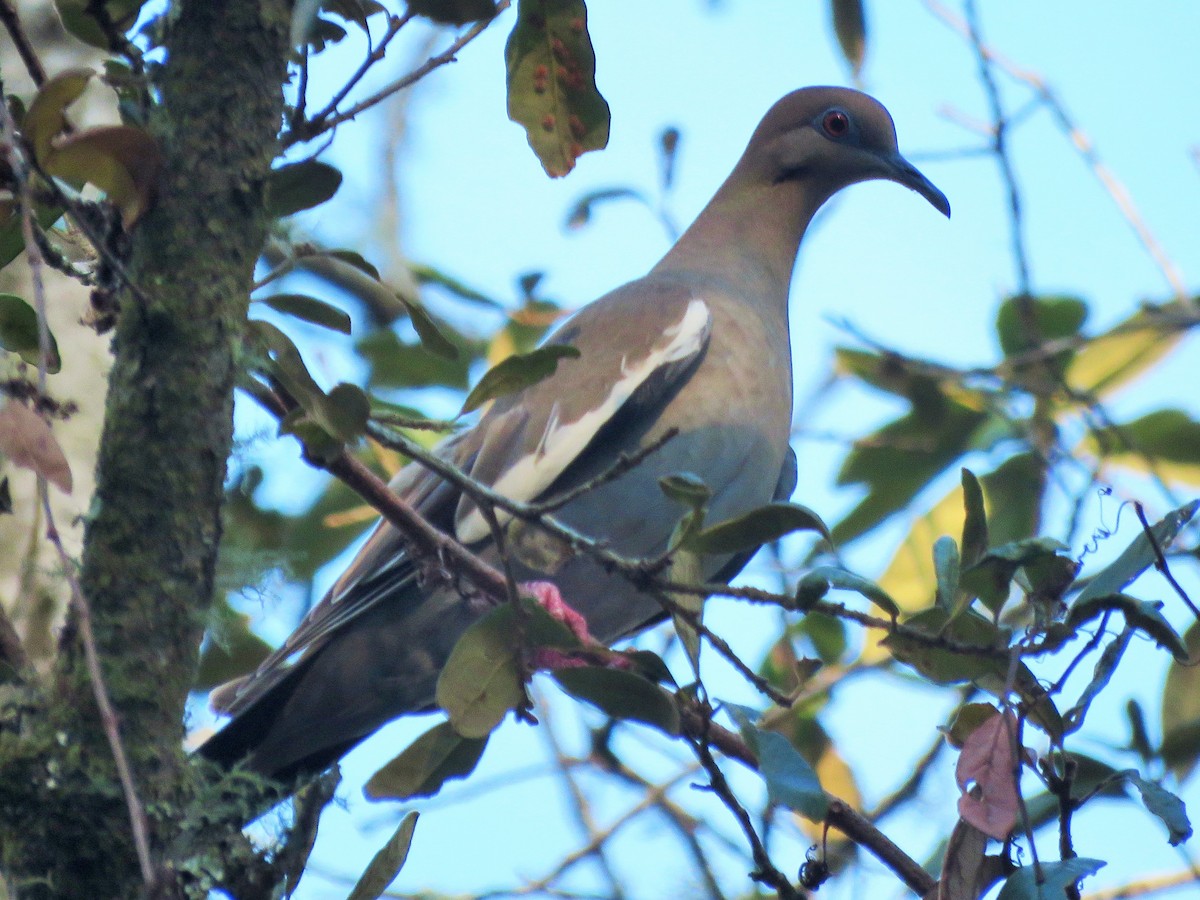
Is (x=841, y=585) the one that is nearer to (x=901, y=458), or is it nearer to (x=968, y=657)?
(x=968, y=657)

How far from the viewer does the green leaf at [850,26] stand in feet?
9.42

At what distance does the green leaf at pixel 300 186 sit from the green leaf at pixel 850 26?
1.57 meters

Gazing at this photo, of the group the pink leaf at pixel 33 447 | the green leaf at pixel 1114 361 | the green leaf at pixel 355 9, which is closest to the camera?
the pink leaf at pixel 33 447

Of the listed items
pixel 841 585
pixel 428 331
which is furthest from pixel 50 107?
pixel 841 585

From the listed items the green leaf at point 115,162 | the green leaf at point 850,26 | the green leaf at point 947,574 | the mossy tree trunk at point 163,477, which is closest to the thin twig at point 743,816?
the green leaf at point 947,574

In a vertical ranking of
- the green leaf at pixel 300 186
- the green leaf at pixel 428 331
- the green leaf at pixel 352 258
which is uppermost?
the green leaf at pixel 428 331

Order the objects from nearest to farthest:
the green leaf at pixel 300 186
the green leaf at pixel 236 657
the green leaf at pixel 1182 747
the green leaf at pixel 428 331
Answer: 1. the green leaf at pixel 300 186
2. the green leaf at pixel 428 331
3. the green leaf at pixel 1182 747
4. the green leaf at pixel 236 657

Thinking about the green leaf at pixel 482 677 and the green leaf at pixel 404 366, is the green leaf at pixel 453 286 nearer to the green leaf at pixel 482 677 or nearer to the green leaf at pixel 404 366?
the green leaf at pixel 404 366

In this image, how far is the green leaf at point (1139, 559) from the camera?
153cm

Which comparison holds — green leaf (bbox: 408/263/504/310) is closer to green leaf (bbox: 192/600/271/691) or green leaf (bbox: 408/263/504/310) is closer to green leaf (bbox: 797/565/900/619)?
green leaf (bbox: 192/600/271/691)

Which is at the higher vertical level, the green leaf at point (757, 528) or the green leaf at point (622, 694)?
the green leaf at point (757, 528)

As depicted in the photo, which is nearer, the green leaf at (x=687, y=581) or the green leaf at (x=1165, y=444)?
the green leaf at (x=687, y=581)

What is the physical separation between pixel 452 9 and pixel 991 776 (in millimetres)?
1063

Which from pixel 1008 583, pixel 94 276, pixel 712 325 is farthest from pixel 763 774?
pixel 712 325
